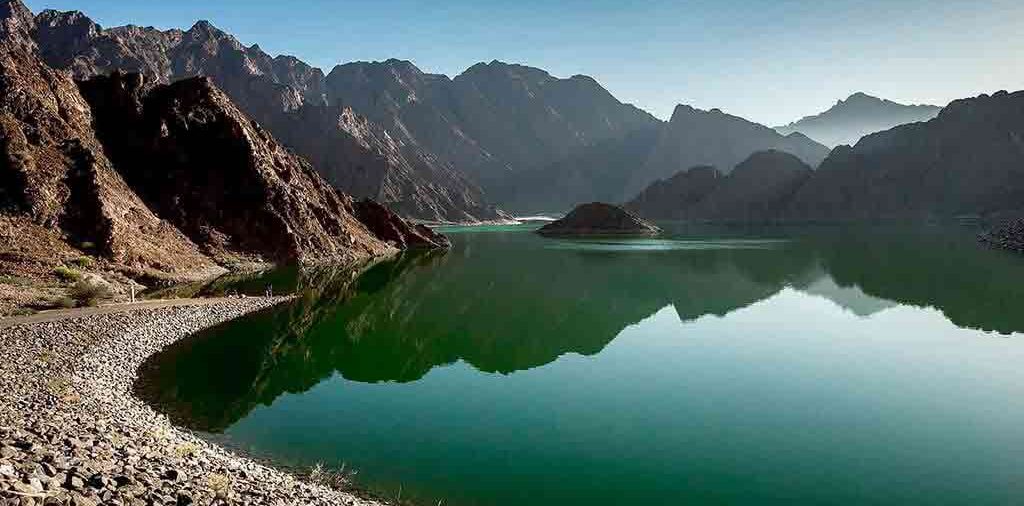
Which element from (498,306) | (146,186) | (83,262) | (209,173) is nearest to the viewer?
(83,262)

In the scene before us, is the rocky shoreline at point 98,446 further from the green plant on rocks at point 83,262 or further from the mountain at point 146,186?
the mountain at point 146,186

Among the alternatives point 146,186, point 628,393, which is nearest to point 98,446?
point 628,393

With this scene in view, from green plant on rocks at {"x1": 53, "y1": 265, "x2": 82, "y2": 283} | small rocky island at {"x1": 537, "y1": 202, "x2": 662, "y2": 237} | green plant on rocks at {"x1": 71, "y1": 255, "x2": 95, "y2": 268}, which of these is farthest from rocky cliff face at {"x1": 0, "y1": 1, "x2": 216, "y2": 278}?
small rocky island at {"x1": 537, "y1": 202, "x2": 662, "y2": 237}

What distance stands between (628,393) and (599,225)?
162 m

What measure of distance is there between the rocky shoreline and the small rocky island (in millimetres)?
156754

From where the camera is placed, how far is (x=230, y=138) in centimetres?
9106

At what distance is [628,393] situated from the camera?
2992cm

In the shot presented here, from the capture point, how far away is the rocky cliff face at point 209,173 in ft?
258

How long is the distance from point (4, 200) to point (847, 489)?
6352 centimetres

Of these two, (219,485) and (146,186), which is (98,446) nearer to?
(219,485)

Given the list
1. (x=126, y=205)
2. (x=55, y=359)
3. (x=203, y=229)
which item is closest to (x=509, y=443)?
(x=55, y=359)

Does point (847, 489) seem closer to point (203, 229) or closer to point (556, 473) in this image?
point (556, 473)

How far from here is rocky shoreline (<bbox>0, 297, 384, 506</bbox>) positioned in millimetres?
13227

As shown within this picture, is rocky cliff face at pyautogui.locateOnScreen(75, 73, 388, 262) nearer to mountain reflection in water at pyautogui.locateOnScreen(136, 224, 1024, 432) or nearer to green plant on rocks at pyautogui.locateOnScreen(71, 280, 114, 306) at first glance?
mountain reflection in water at pyautogui.locateOnScreen(136, 224, 1024, 432)
